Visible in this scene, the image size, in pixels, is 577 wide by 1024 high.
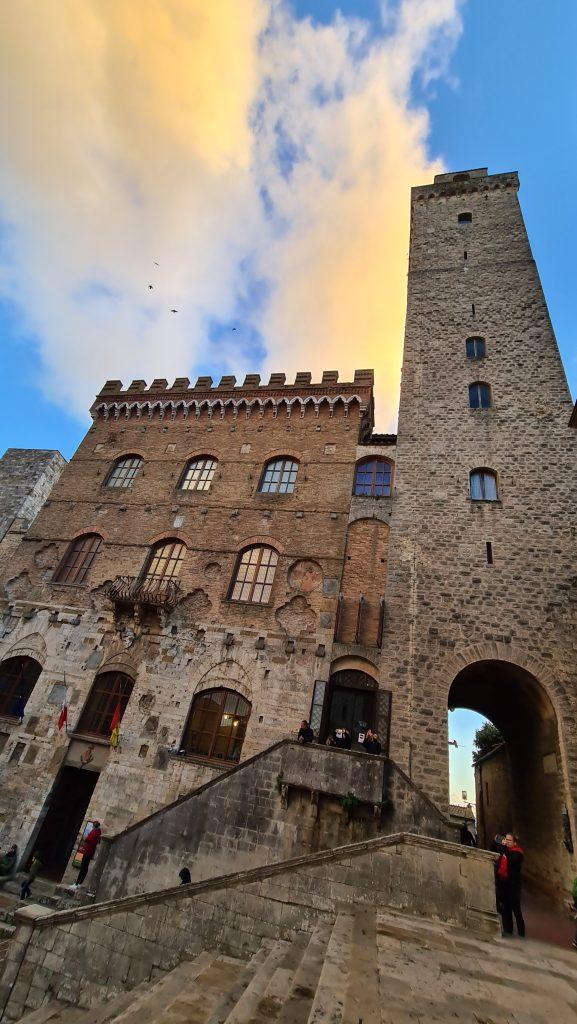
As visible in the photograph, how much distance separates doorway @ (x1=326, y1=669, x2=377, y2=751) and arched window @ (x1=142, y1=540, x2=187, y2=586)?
6526 millimetres

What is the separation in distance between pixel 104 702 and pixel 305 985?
10.5 m

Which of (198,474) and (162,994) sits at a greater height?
(198,474)

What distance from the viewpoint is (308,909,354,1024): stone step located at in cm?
325

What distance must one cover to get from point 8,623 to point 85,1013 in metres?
11.7

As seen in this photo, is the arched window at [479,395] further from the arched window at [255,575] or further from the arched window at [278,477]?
the arched window at [255,575]

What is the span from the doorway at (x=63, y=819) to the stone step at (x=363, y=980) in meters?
9.70

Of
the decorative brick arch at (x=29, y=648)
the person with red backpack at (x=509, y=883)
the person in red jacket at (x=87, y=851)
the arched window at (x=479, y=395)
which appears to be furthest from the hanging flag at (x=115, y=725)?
the arched window at (x=479, y=395)

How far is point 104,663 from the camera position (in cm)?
1366

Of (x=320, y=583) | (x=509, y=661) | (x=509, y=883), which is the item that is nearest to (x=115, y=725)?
(x=320, y=583)

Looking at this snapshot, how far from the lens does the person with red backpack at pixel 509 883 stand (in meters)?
6.58

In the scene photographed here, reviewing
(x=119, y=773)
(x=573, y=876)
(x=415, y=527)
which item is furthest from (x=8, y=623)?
(x=573, y=876)

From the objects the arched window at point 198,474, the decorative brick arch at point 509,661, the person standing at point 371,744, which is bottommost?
the person standing at point 371,744

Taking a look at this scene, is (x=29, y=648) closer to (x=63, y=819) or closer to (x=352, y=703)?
(x=63, y=819)

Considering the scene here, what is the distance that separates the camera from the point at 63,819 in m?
12.6
